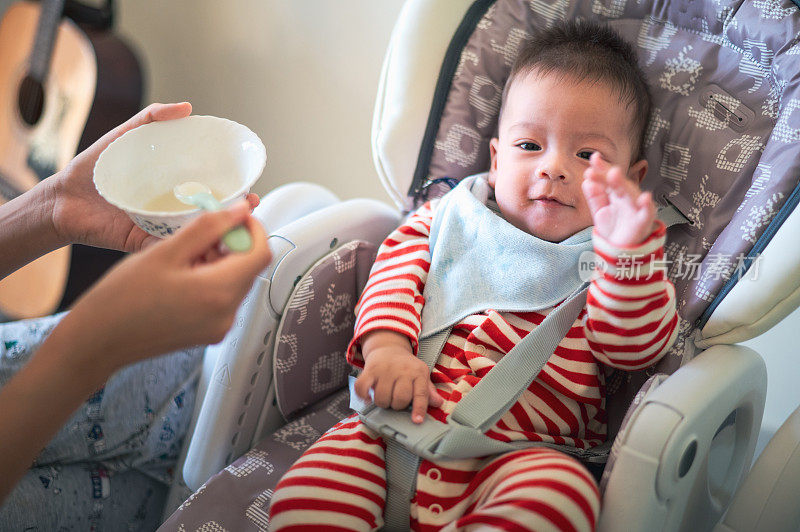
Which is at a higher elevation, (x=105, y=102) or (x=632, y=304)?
(x=632, y=304)

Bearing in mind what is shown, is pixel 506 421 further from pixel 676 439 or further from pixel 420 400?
pixel 676 439

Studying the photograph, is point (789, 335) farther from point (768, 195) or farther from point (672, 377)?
point (672, 377)

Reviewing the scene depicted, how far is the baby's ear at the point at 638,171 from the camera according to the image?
0.94 m

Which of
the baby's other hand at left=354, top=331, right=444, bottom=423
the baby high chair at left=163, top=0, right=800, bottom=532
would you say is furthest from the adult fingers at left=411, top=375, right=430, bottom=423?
the baby high chair at left=163, top=0, right=800, bottom=532

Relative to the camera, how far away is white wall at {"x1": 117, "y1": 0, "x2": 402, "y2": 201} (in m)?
1.66

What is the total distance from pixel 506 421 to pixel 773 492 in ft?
0.99

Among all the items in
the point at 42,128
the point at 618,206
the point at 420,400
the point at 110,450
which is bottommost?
the point at 110,450

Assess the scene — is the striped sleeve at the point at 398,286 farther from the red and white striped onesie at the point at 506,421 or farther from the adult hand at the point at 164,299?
the adult hand at the point at 164,299

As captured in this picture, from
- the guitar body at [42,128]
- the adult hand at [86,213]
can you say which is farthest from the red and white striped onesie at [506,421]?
the guitar body at [42,128]

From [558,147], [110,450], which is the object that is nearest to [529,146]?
[558,147]

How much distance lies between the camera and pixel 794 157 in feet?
2.64

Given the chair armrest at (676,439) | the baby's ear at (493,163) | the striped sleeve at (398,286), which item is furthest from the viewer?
the baby's ear at (493,163)

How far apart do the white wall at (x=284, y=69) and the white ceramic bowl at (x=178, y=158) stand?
0.93m

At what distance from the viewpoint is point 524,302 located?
89cm
